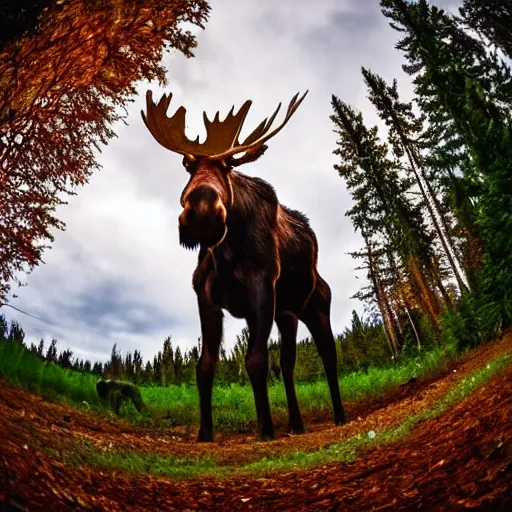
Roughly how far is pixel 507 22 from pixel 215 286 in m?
12.1

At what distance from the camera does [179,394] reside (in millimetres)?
11695

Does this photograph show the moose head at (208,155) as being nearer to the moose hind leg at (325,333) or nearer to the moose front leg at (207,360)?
the moose front leg at (207,360)

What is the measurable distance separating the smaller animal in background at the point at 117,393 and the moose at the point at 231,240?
3.57 meters

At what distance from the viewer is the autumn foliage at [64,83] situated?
6.75m

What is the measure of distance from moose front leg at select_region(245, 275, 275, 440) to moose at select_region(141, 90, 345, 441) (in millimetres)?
13

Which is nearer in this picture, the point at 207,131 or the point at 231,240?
the point at 231,240

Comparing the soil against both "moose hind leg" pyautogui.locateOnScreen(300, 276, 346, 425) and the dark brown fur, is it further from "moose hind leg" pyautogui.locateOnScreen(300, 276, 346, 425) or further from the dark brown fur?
"moose hind leg" pyautogui.locateOnScreen(300, 276, 346, 425)

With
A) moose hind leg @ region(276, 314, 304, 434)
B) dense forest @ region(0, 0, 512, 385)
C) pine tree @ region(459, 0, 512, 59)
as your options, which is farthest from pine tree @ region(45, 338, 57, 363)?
pine tree @ region(459, 0, 512, 59)

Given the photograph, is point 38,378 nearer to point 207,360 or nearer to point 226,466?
point 207,360

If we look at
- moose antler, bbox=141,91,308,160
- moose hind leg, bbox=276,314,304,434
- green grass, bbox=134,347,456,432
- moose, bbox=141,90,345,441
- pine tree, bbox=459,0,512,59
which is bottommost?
green grass, bbox=134,347,456,432

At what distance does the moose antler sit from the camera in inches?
251

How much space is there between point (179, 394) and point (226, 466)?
26.2ft

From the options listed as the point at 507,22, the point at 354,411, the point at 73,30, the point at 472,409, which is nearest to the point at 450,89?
the point at 507,22

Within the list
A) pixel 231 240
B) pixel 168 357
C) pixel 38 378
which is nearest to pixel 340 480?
pixel 231 240
